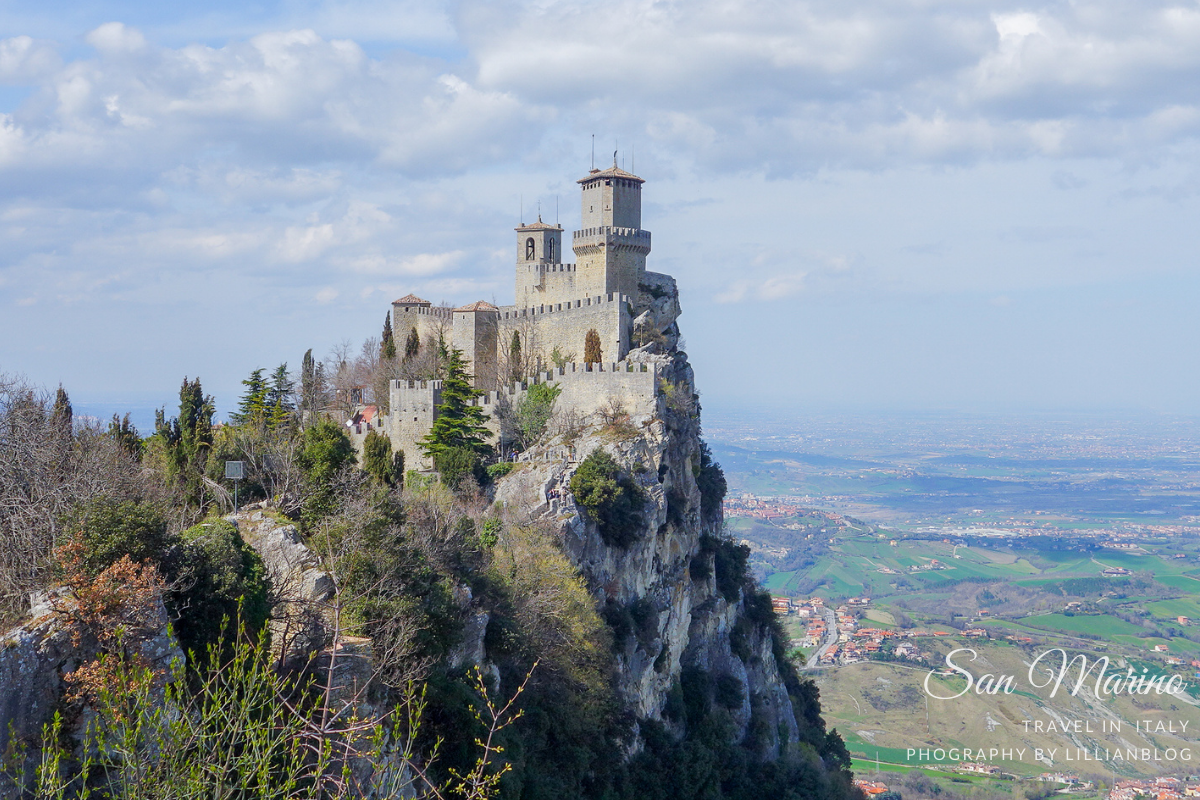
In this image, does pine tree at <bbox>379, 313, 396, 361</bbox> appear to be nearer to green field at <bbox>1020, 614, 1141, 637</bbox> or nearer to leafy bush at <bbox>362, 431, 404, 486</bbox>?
leafy bush at <bbox>362, 431, 404, 486</bbox>

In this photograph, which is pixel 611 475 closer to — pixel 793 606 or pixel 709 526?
pixel 709 526

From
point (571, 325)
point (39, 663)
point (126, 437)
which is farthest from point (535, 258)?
point (39, 663)

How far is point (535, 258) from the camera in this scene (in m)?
50.8

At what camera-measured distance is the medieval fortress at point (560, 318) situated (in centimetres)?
4328

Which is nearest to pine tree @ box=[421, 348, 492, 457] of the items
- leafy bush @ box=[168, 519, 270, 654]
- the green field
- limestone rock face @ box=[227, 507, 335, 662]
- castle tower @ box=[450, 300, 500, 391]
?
castle tower @ box=[450, 300, 500, 391]

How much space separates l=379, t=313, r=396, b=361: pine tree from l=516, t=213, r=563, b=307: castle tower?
7.20 m

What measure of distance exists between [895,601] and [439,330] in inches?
3821

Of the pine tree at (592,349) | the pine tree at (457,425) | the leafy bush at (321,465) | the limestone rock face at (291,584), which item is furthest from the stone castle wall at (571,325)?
the limestone rock face at (291,584)

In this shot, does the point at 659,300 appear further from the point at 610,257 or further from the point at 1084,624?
the point at 1084,624

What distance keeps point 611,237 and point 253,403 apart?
730 inches

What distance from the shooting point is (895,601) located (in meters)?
133

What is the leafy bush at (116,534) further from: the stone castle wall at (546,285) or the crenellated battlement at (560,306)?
the stone castle wall at (546,285)

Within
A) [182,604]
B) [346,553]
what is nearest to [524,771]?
[346,553]

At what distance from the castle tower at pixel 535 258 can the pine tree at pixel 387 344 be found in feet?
23.6
